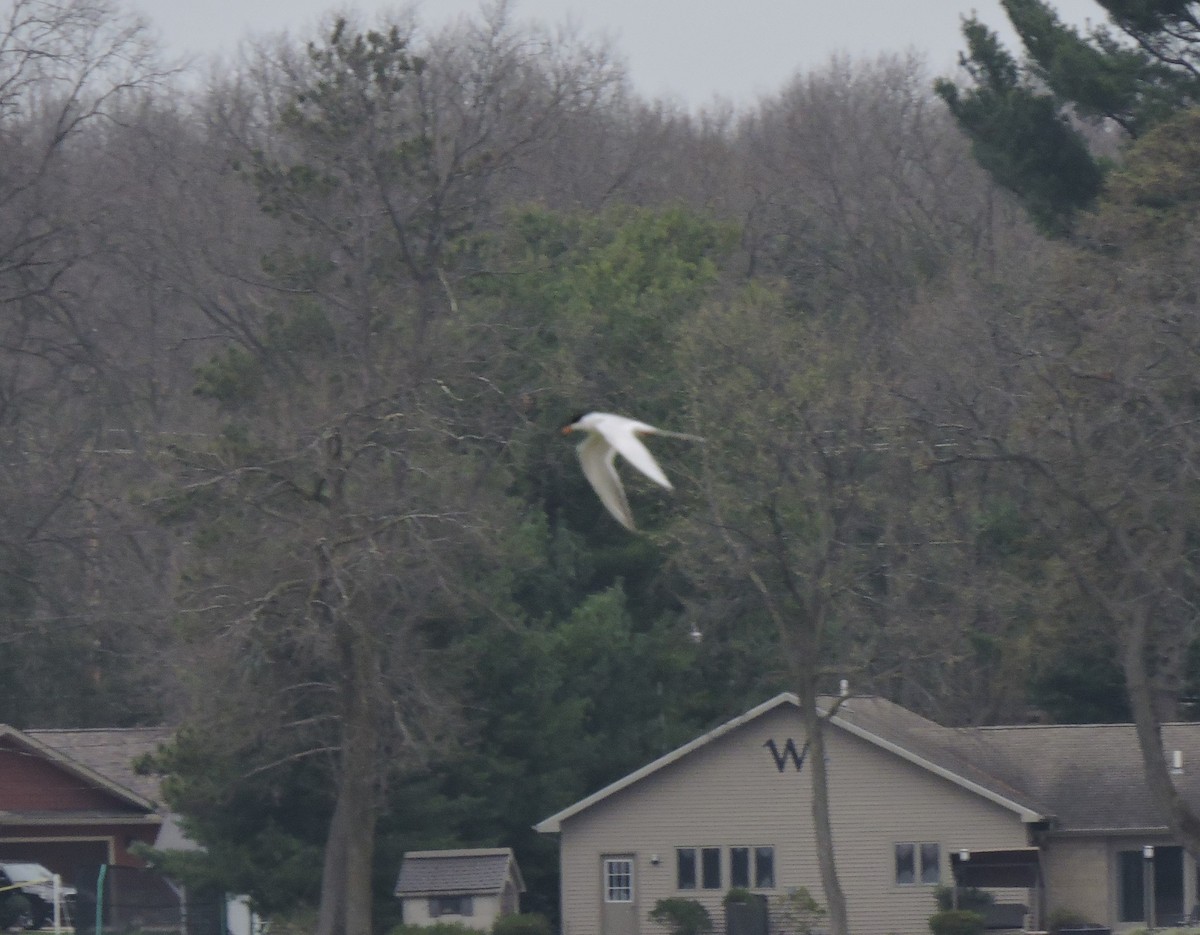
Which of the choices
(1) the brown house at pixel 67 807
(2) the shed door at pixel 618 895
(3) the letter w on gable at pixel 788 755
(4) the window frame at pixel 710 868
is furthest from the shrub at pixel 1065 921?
(1) the brown house at pixel 67 807

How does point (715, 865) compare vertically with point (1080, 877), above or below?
above

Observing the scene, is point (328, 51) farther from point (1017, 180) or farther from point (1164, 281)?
point (1164, 281)

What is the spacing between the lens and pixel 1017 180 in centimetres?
3250

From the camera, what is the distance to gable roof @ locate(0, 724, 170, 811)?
36.5 m

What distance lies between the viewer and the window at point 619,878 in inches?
1284

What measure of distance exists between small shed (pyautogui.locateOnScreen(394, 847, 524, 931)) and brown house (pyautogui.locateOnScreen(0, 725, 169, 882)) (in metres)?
9.22

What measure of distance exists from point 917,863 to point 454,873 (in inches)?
327

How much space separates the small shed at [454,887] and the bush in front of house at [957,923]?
258 inches

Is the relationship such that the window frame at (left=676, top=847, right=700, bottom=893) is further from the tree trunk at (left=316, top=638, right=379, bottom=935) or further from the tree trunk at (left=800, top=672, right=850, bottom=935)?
the tree trunk at (left=316, top=638, right=379, bottom=935)

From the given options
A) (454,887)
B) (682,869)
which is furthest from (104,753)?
(454,887)

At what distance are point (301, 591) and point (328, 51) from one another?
391 inches

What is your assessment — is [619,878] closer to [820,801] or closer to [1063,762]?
[820,801]

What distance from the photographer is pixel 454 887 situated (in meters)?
28.2

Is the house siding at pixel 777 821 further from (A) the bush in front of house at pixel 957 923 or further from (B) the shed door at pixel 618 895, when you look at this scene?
(A) the bush in front of house at pixel 957 923
